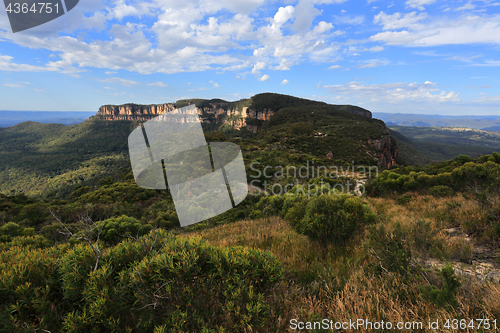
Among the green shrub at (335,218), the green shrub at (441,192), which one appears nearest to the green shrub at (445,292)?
the green shrub at (335,218)

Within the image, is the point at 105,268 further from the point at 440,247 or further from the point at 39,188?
the point at 39,188

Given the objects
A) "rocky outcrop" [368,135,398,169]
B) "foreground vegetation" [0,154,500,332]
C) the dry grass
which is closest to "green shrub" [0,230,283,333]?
"foreground vegetation" [0,154,500,332]

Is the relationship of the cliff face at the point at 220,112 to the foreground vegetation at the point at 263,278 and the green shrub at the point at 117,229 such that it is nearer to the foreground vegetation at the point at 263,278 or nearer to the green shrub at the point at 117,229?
the green shrub at the point at 117,229

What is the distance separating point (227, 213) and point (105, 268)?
16.5 metres

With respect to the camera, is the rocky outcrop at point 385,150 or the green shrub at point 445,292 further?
the rocky outcrop at point 385,150

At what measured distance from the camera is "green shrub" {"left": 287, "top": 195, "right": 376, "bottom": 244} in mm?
5125

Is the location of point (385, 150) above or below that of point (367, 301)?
below

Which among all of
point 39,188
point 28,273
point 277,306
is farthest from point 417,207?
point 39,188

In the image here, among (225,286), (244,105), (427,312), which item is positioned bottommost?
(427,312)

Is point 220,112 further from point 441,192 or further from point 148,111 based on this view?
point 441,192

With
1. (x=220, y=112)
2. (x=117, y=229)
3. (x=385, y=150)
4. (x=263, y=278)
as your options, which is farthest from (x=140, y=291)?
(x=220, y=112)

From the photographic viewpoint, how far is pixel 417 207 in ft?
26.5

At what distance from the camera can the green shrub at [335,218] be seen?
5125 mm

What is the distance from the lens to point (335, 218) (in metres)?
5.14
